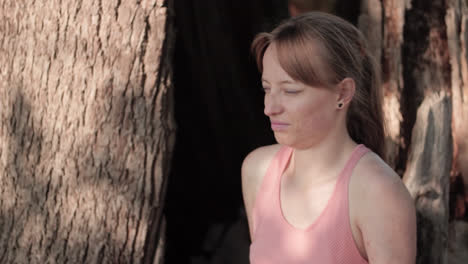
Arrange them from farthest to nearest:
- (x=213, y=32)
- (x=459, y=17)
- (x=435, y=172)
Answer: (x=213, y=32) → (x=459, y=17) → (x=435, y=172)

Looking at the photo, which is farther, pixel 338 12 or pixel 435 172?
pixel 338 12

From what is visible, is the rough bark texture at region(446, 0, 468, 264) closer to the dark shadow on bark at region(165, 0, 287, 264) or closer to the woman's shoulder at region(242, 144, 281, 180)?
the dark shadow on bark at region(165, 0, 287, 264)

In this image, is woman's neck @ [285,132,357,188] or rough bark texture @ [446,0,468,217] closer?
woman's neck @ [285,132,357,188]

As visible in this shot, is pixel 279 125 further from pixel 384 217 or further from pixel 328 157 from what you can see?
pixel 384 217

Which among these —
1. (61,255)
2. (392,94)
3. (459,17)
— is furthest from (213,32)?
(61,255)

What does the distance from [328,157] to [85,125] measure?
953mm

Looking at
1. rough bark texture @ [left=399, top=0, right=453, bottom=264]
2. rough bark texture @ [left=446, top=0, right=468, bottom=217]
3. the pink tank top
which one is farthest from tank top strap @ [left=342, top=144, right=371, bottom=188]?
rough bark texture @ [left=446, top=0, right=468, bottom=217]

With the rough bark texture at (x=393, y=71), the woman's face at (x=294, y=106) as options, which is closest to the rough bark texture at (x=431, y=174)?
the rough bark texture at (x=393, y=71)

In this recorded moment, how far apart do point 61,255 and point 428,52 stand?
191 cm

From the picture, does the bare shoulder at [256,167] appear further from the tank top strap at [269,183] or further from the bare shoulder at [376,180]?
the bare shoulder at [376,180]

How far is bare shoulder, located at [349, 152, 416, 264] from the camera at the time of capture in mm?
2266

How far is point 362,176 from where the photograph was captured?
235cm

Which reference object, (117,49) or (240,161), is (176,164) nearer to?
(240,161)

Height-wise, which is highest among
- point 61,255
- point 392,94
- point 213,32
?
point 213,32
